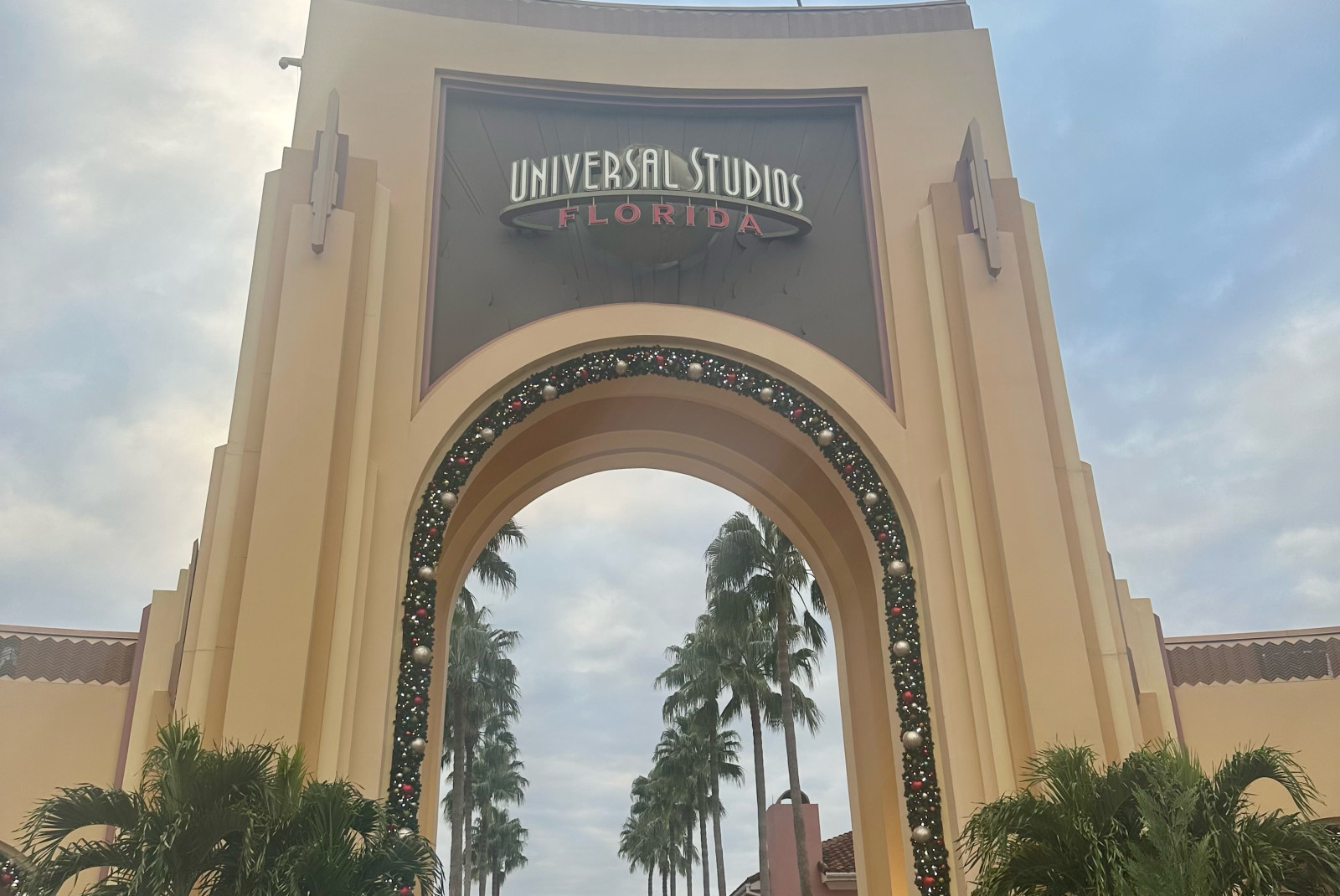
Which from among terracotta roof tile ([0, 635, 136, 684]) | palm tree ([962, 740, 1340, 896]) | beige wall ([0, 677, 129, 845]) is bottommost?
palm tree ([962, 740, 1340, 896])

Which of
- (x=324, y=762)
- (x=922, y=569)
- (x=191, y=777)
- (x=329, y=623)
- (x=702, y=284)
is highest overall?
(x=702, y=284)

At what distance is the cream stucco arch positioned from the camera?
32.6ft

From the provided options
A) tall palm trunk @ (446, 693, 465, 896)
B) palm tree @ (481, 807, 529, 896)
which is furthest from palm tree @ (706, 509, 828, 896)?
palm tree @ (481, 807, 529, 896)

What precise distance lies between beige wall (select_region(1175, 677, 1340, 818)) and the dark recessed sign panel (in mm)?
4484

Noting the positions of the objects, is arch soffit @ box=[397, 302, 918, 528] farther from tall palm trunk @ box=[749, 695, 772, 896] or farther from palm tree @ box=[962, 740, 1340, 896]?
tall palm trunk @ box=[749, 695, 772, 896]

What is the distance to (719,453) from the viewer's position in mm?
12281

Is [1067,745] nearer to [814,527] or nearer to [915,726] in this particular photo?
[915,726]

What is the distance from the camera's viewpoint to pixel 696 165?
10820mm

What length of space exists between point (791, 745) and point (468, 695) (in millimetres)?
10842

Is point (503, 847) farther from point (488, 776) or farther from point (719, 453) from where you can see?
Answer: point (719, 453)

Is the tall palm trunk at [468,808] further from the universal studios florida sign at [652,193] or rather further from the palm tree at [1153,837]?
the palm tree at [1153,837]

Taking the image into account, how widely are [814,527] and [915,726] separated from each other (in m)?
3.51

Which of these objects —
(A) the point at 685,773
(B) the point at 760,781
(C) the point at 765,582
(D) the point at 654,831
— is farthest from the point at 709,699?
(D) the point at 654,831

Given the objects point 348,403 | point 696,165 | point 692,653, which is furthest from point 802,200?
point 692,653
